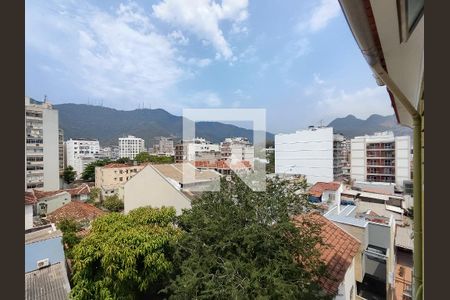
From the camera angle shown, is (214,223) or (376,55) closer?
(376,55)

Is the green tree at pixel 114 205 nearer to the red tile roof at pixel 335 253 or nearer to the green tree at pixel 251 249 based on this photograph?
the green tree at pixel 251 249

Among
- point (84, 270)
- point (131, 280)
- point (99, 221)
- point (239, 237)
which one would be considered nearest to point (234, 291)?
point (239, 237)

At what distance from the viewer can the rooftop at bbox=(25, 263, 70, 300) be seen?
557 cm

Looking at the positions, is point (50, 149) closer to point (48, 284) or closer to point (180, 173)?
A: point (180, 173)

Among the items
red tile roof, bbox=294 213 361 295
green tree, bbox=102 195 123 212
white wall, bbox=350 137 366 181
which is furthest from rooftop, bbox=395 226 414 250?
white wall, bbox=350 137 366 181

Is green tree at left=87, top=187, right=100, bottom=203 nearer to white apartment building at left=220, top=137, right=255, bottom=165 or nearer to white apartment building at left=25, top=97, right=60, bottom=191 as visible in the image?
white apartment building at left=25, top=97, right=60, bottom=191

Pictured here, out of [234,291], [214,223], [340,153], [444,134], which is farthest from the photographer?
[340,153]

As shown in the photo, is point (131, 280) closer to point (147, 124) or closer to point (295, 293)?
point (295, 293)

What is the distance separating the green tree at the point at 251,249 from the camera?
354 centimetres

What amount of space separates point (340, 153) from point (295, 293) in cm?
3290

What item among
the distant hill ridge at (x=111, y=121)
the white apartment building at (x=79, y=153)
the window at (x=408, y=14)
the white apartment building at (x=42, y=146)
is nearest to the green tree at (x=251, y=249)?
the window at (x=408, y=14)

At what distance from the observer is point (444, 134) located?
2.18 ft

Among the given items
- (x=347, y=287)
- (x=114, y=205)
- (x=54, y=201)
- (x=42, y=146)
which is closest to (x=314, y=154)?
(x=114, y=205)

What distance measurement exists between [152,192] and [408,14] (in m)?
9.31
